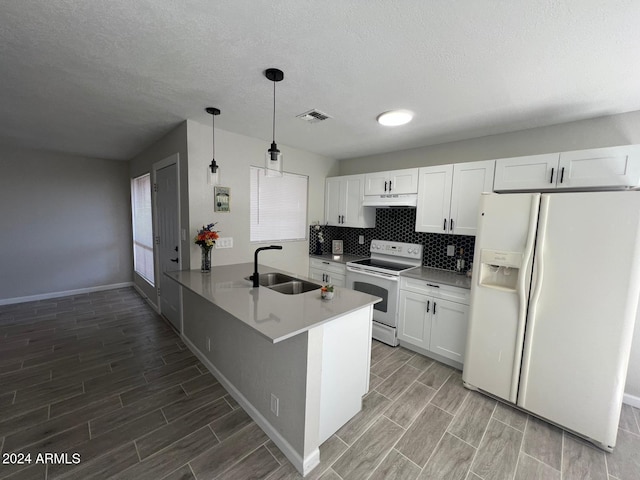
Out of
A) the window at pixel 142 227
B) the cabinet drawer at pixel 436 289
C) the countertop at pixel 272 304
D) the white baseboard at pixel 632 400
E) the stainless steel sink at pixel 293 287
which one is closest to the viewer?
the countertop at pixel 272 304

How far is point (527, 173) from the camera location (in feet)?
7.75

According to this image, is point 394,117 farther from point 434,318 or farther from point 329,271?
point 329,271

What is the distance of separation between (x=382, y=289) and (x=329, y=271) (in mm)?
919

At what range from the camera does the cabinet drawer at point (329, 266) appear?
140 inches

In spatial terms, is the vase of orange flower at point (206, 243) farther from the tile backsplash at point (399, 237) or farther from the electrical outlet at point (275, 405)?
the tile backsplash at point (399, 237)

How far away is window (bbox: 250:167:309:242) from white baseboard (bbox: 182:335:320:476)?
64.7 inches

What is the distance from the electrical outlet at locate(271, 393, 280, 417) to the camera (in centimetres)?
172

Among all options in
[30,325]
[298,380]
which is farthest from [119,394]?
[30,325]

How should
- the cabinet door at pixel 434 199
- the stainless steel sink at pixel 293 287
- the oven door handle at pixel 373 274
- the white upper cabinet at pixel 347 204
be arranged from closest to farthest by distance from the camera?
the stainless steel sink at pixel 293 287
the cabinet door at pixel 434 199
the oven door handle at pixel 373 274
the white upper cabinet at pixel 347 204

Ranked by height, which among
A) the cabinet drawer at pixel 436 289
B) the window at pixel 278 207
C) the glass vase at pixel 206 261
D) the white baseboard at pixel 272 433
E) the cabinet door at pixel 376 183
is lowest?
the white baseboard at pixel 272 433

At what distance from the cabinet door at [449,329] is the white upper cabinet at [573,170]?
1.26m

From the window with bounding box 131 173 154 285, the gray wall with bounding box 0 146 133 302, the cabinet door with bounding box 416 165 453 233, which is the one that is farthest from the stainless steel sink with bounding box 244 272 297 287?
the gray wall with bounding box 0 146 133 302

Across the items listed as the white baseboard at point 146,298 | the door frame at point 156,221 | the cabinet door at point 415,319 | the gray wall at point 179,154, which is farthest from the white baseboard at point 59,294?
the cabinet door at point 415,319

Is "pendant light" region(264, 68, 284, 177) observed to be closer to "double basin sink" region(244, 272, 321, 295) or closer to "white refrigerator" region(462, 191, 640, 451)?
"double basin sink" region(244, 272, 321, 295)
